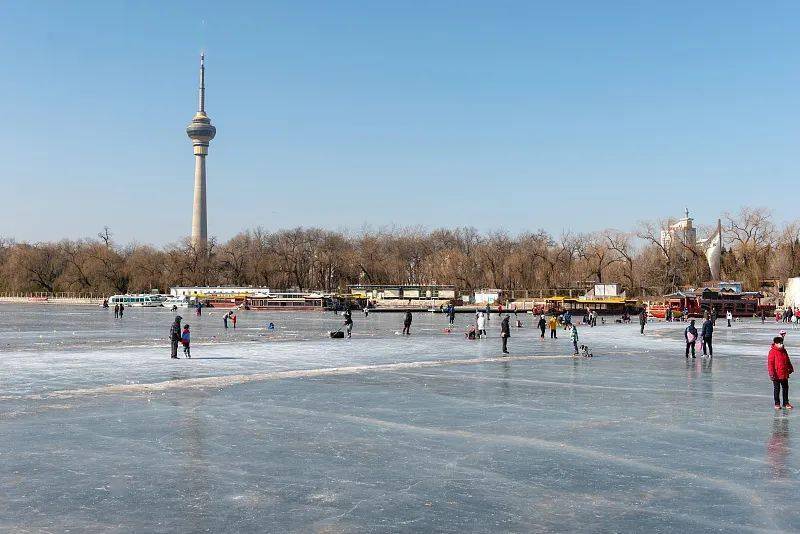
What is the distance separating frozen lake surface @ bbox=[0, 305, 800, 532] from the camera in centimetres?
906

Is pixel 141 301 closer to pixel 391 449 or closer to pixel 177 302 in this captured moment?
pixel 177 302

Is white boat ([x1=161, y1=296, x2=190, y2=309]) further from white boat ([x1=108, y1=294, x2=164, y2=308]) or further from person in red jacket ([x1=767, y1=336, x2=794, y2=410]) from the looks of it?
person in red jacket ([x1=767, y1=336, x2=794, y2=410])

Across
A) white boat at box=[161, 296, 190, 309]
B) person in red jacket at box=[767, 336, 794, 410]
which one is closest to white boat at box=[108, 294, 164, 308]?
white boat at box=[161, 296, 190, 309]

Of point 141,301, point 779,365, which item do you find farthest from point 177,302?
point 779,365

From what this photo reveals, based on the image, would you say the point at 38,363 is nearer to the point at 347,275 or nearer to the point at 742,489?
the point at 742,489

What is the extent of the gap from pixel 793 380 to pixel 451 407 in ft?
35.9

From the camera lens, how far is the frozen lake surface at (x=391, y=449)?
906 cm

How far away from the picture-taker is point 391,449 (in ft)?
41.4

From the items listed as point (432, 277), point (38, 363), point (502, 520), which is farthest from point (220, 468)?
point (432, 277)

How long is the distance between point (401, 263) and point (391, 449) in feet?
393

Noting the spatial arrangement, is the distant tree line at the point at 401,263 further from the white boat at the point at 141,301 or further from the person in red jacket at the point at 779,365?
the person in red jacket at the point at 779,365

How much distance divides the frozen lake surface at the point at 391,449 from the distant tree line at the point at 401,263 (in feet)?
287

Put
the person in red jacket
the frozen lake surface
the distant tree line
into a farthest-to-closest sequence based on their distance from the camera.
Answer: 1. the distant tree line
2. the person in red jacket
3. the frozen lake surface

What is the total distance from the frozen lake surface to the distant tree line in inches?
3444
